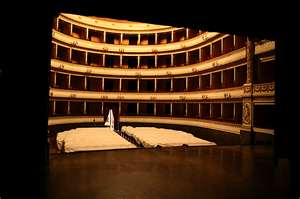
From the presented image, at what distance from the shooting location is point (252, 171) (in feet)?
24.9

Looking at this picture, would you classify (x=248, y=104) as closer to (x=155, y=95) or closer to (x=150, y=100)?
(x=155, y=95)

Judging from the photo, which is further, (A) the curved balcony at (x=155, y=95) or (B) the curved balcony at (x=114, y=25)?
(B) the curved balcony at (x=114, y=25)

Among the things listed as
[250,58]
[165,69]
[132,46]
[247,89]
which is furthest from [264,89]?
[132,46]

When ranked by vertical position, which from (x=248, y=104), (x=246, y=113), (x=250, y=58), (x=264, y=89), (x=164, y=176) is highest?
(x=250, y=58)

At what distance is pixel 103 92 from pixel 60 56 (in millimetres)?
5627

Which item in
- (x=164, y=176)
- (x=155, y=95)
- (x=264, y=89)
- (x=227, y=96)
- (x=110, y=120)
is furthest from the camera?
(x=110, y=120)

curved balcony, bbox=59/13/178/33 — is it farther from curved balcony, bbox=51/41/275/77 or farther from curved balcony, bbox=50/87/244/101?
curved balcony, bbox=50/87/244/101

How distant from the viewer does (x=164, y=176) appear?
6.79 m

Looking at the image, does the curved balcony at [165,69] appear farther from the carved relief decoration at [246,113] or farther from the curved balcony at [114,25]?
the curved balcony at [114,25]

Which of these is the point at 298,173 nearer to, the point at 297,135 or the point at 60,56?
the point at 297,135

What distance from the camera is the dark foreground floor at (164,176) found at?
17.9ft

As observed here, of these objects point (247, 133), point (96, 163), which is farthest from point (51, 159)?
point (247, 133)

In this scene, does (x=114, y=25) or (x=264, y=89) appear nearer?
(x=264, y=89)

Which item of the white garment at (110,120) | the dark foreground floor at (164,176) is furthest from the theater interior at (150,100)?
the white garment at (110,120)
